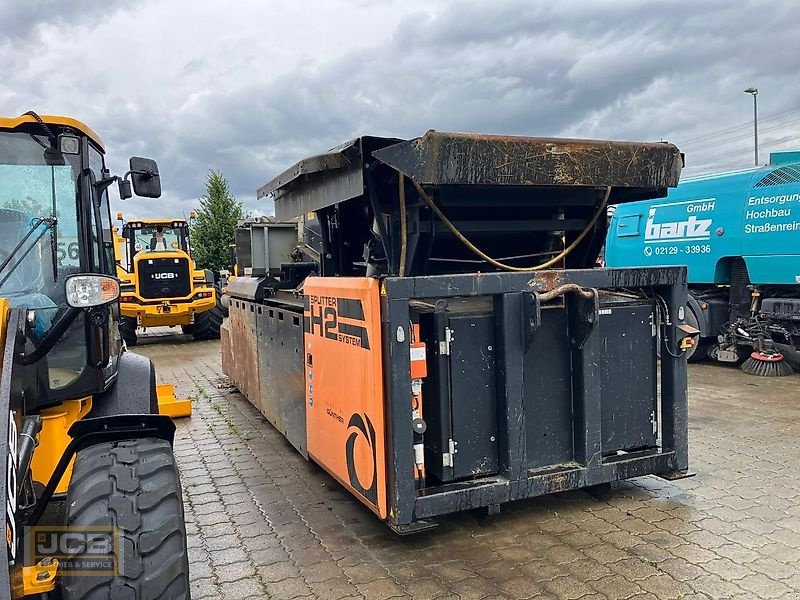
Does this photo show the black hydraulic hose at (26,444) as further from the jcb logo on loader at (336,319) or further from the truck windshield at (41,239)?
the jcb logo on loader at (336,319)

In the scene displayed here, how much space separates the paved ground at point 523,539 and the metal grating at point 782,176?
3.59 meters

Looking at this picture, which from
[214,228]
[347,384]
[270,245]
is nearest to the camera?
[347,384]

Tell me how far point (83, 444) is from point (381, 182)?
7.46 ft

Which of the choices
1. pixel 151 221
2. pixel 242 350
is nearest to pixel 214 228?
pixel 151 221

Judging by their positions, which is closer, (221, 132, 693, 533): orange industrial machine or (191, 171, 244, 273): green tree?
(221, 132, 693, 533): orange industrial machine

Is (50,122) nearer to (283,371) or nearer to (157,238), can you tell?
(283,371)

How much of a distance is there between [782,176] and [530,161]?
18.9 feet

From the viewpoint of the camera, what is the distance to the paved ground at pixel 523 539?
10.9ft

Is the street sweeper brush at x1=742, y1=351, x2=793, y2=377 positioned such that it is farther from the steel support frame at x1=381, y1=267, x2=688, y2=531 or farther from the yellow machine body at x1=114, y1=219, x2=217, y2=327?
the yellow machine body at x1=114, y1=219, x2=217, y2=327

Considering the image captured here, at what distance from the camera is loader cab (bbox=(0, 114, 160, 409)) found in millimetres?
3012

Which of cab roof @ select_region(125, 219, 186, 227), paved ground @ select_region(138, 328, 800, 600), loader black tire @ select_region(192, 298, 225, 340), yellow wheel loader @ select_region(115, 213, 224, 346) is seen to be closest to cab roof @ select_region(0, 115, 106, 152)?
paved ground @ select_region(138, 328, 800, 600)

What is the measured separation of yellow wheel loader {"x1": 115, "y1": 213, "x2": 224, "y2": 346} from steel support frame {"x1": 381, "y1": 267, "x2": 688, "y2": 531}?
10524 millimetres

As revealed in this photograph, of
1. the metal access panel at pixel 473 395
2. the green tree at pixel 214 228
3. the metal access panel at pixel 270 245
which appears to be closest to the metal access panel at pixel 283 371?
the metal access panel at pixel 270 245

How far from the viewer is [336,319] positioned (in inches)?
164
